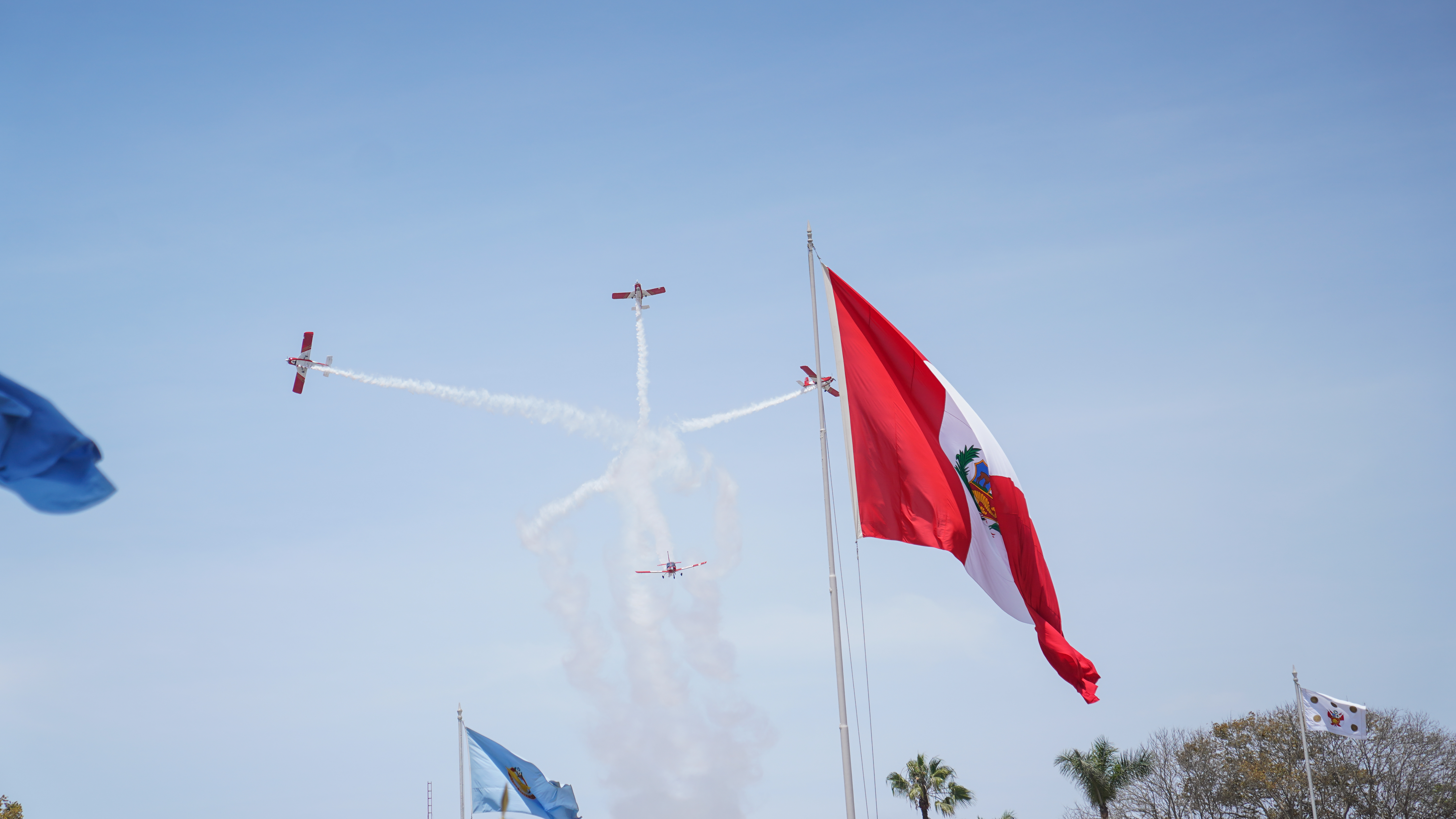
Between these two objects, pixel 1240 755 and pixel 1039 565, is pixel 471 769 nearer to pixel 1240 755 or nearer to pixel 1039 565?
pixel 1039 565

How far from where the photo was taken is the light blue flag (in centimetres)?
4231

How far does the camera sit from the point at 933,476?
64.2 ft

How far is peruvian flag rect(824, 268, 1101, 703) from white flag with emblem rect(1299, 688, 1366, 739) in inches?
1354

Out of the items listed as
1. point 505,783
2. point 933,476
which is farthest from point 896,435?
point 505,783

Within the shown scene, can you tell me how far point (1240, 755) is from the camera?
72938mm

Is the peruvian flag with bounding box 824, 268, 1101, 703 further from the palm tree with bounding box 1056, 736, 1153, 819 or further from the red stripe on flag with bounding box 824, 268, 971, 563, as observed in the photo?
the palm tree with bounding box 1056, 736, 1153, 819

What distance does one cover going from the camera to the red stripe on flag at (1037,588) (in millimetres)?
19172

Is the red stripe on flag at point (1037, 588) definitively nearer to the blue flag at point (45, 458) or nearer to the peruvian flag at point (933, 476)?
the peruvian flag at point (933, 476)

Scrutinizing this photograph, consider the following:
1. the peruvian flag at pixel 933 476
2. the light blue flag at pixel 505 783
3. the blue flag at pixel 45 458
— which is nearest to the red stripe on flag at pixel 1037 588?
the peruvian flag at pixel 933 476

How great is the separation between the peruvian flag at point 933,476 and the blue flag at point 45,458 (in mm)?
10343

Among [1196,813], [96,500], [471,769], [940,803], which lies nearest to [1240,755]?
[1196,813]

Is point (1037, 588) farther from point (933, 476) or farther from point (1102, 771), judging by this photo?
point (1102, 771)

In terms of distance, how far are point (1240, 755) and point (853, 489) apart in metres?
64.7

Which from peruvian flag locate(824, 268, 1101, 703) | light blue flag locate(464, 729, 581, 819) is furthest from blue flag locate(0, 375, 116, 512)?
light blue flag locate(464, 729, 581, 819)
